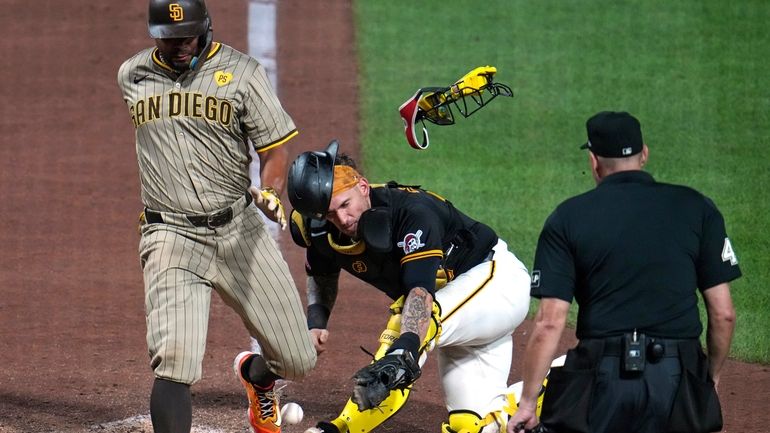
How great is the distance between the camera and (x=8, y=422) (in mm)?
6191

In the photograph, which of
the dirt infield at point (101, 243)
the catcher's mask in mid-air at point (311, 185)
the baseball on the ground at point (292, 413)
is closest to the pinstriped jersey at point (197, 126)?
the catcher's mask in mid-air at point (311, 185)

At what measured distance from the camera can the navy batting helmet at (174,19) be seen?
17.6 ft

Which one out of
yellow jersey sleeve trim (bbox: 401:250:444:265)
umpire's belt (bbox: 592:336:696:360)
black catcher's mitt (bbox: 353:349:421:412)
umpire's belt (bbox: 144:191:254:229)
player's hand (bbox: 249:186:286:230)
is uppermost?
player's hand (bbox: 249:186:286:230)

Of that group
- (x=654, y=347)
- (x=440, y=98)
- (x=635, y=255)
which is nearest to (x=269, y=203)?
(x=440, y=98)

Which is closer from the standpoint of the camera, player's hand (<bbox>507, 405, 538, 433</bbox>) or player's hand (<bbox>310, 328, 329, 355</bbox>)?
player's hand (<bbox>507, 405, 538, 433</bbox>)

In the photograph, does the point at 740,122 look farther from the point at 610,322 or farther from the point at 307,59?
the point at 610,322

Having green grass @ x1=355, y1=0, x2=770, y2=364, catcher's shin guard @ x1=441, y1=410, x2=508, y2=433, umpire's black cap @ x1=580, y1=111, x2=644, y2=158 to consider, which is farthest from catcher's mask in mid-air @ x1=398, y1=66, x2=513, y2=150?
green grass @ x1=355, y1=0, x2=770, y2=364

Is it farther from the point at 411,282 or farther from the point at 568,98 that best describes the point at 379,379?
the point at 568,98

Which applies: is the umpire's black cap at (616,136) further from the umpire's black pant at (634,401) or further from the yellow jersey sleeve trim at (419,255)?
the yellow jersey sleeve trim at (419,255)

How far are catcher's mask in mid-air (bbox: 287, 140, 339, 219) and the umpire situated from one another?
3.59 ft

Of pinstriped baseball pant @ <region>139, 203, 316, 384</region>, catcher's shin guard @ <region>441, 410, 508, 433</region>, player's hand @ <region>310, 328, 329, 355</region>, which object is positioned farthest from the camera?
player's hand @ <region>310, 328, 329, 355</region>

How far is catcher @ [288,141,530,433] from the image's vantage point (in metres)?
5.00

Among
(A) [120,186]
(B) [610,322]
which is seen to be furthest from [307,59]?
(B) [610,322]

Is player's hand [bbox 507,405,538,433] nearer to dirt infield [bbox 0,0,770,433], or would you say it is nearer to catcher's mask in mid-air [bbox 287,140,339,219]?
catcher's mask in mid-air [bbox 287,140,339,219]
